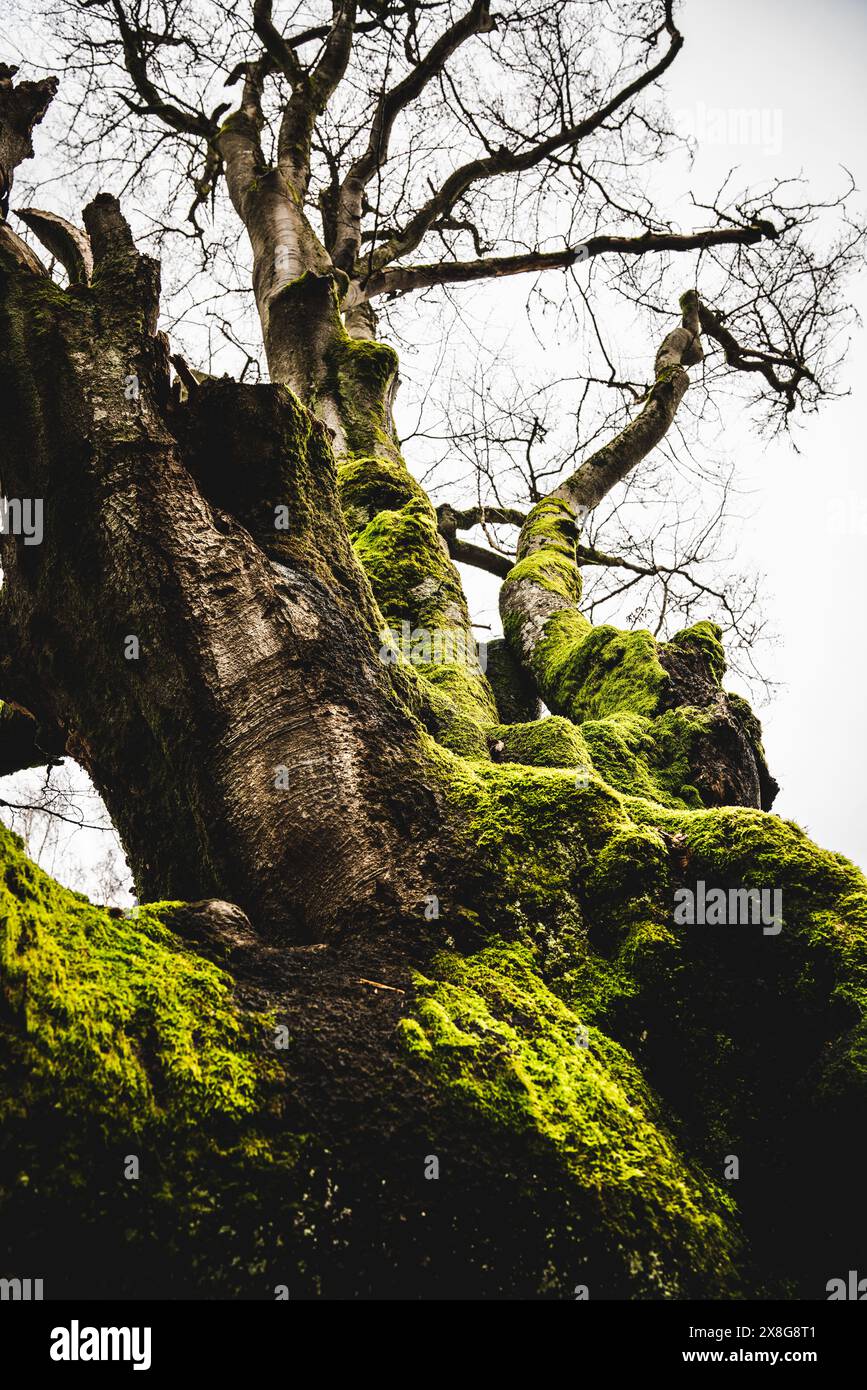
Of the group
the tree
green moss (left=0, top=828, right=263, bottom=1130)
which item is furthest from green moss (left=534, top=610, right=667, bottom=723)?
green moss (left=0, top=828, right=263, bottom=1130)

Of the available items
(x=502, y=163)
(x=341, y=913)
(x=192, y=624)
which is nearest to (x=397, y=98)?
(x=502, y=163)

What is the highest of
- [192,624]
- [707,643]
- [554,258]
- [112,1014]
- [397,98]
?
[397,98]

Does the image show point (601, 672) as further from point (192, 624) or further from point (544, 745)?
point (192, 624)

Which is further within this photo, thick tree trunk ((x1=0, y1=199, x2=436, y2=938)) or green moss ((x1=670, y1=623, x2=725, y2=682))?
green moss ((x1=670, y1=623, x2=725, y2=682))

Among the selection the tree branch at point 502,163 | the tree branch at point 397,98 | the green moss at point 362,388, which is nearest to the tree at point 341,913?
the green moss at point 362,388

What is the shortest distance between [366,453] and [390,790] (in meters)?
2.92

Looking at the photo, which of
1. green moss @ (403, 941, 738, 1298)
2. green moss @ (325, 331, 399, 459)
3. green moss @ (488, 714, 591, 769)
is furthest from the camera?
green moss @ (325, 331, 399, 459)

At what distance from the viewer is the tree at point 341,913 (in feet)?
3.88

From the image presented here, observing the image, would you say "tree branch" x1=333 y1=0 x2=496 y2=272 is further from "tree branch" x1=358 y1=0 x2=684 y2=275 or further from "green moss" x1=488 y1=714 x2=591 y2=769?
"green moss" x1=488 y1=714 x2=591 y2=769

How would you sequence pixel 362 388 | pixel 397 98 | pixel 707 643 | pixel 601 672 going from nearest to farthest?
1. pixel 601 672
2. pixel 707 643
3. pixel 362 388
4. pixel 397 98

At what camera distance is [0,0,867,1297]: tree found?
1184 mm

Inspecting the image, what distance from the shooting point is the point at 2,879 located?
1265 mm

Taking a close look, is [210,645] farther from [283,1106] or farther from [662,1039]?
[662,1039]

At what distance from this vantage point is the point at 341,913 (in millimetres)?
1823
